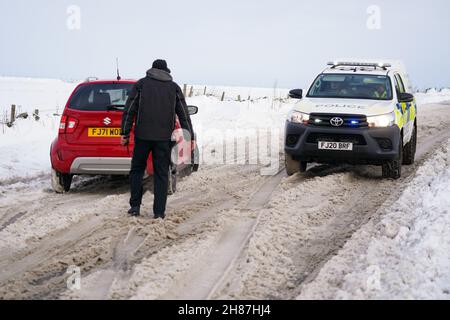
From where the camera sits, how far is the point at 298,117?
29.2 ft

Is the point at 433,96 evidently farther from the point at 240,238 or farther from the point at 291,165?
the point at 240,238

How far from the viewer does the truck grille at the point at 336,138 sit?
850cm

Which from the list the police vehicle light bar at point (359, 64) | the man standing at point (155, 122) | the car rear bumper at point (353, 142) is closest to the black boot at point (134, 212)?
the man standing at point (155, 122)

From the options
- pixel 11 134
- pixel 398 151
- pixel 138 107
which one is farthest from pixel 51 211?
pixel 11 134

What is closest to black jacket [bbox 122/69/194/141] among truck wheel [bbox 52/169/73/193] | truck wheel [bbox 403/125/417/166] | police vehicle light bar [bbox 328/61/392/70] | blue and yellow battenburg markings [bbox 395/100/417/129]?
truck wheel [bbox 52/169/73/193]

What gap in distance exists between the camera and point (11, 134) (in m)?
15.4

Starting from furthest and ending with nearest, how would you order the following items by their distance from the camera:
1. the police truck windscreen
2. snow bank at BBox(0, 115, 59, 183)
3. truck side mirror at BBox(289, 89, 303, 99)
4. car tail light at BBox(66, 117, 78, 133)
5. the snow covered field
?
snow bank at BBox(0, 115, 59, 183), truck side mirror at BBox(289, 89, 303, 99), the police truck windscreen, car tail light at BBox(66, 117, 78, 133), the snow covered field

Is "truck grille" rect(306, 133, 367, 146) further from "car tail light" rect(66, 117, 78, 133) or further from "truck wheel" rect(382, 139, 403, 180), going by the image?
"car tail light" rect(66, 117, 78, 133)

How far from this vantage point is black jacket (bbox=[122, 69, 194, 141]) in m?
6.39

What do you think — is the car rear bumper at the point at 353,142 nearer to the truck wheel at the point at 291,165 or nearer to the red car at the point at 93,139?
the truck wheel at the point at 291,165

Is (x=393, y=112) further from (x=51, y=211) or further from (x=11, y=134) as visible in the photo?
(x=11, y=134)

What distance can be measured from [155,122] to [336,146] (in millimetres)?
3282

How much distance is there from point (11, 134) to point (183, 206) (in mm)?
9710

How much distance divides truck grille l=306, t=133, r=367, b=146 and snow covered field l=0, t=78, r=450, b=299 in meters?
0.60
